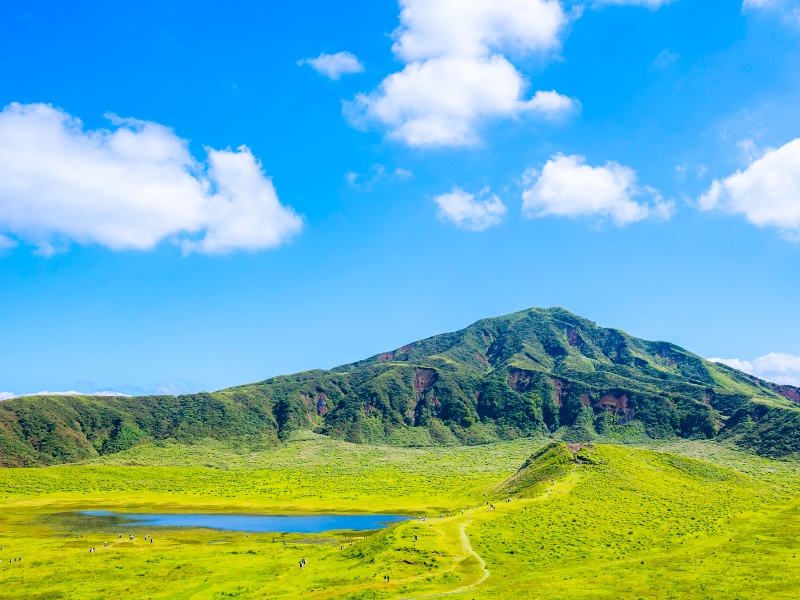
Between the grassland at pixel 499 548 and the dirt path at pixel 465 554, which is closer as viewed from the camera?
the dirt path at pixel 465 554

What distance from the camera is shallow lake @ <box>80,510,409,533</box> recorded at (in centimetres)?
11512

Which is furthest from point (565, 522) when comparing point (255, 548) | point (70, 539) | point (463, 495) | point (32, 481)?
point (32, 481)

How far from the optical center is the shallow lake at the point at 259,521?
4532 inches

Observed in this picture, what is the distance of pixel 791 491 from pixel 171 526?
145563 millimetres

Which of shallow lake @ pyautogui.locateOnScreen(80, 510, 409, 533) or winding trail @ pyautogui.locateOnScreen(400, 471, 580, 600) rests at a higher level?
winding trail @ pyautogui.locateOnScreen(400, 471, 580, 600)

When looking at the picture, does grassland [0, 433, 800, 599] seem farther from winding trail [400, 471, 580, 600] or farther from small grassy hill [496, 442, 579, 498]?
small grassy hill [496, 442, 579, 498]

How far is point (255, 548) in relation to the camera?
90.1 metres

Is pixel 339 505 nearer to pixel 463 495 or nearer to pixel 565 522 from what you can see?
pixel 463 495

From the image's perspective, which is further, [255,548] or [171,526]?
[171,526]

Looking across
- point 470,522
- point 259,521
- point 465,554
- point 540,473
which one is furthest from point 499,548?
point 259,521

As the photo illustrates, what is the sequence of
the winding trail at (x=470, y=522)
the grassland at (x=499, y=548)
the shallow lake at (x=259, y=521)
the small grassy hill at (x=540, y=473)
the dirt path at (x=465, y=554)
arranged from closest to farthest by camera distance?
1. the dirt path at (x=465, y=554)
2. the winding trail at (x=470, y=522)
3. the grassland at (x=499, y=548)
4. the shallow lake at (x=259, y=521)
5. the small grassy hill at (x=540, y=473)

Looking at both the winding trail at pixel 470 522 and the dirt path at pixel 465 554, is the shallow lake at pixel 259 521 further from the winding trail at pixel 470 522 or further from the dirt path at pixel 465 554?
the dirt path at pixel 465 554

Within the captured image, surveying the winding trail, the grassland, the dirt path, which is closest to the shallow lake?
the grassland

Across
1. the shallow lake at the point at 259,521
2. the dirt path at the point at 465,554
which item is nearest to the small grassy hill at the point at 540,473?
the shallow lake at the point at 259,521
